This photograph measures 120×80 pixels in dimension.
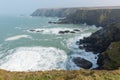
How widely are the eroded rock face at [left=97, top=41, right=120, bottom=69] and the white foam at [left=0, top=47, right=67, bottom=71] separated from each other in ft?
18.8

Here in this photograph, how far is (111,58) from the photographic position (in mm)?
30844

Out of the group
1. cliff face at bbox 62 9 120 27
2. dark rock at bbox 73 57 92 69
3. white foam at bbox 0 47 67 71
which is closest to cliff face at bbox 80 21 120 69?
dark rock at bbox 73 57 92 69

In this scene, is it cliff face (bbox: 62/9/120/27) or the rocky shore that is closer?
the rocky shore

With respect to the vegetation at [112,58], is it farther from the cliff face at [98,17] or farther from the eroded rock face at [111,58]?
the cliff face at [98,17]

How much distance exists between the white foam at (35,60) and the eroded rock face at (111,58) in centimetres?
574

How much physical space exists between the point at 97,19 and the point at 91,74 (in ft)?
294

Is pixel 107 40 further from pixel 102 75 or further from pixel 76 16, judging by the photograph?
pixel 76 16

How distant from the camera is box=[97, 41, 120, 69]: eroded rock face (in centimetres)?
2933

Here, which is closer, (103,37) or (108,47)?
(108,47)

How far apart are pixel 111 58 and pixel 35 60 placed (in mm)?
12944

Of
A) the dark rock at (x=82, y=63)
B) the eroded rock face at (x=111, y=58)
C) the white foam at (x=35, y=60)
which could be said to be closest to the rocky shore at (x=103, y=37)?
the eroded rock face at (x=111, y=58)

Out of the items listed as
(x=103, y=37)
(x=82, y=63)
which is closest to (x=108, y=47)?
(x=82, y=63)

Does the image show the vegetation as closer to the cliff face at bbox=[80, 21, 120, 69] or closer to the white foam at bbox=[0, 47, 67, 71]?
the cliff face at bbox=[80, 21, 120, 69]

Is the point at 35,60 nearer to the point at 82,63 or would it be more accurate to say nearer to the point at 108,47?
the point at 82,63
